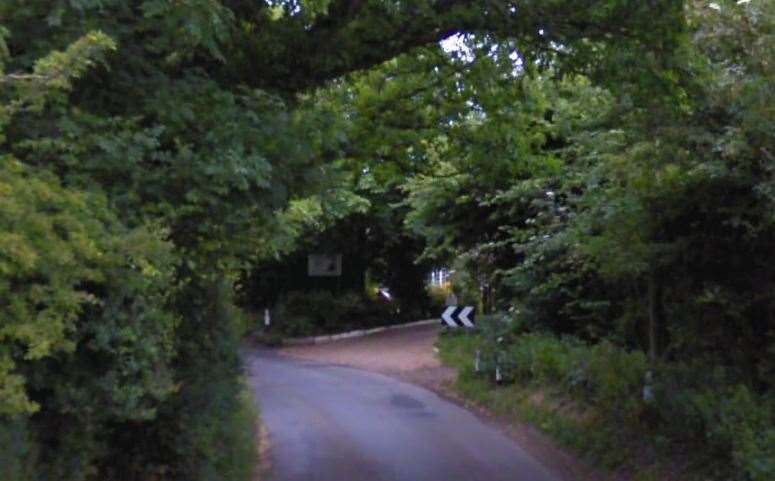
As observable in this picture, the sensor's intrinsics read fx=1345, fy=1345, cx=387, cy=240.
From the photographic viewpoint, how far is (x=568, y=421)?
64.2 feet

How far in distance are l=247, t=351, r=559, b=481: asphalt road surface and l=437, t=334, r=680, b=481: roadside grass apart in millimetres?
573

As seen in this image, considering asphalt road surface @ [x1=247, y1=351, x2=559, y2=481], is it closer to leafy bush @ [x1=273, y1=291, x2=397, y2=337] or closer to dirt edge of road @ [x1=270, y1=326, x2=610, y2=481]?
dirt edge of road @ [x1=270, y1=326, x2=610, y2=481]

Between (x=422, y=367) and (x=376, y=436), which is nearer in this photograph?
(x=376, y=436)

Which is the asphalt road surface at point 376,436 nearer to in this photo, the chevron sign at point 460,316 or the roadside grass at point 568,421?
the roadside grass at point 568,421

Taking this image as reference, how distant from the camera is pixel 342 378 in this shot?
31.6 metres

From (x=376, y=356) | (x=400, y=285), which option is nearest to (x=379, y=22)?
(x=376, y=356)

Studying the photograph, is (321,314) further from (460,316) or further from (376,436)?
(376,436)

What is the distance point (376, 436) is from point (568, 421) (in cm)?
315

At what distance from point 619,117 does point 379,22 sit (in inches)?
131

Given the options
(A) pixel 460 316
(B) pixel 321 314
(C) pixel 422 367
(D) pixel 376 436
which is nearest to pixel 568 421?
(D) pixel 376 436

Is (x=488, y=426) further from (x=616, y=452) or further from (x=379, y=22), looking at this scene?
(x=379, y=22)

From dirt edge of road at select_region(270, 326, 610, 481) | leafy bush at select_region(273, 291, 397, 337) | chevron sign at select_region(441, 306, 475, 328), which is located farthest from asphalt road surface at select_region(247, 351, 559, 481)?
leafy bush at select_region(273, 291, 397, 337)

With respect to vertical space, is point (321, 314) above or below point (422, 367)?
above

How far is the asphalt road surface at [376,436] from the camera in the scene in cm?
1727
